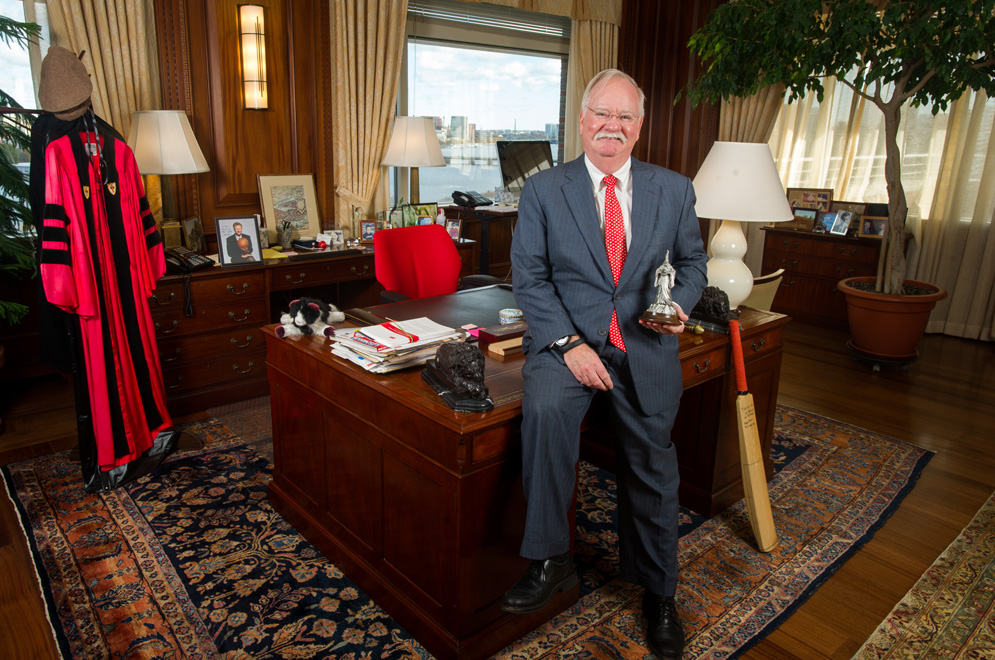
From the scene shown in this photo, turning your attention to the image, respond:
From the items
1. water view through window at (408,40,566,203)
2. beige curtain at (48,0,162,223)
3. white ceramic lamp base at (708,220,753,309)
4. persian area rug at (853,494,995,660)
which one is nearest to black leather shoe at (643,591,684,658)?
persian area rug at (853,494,995,660)

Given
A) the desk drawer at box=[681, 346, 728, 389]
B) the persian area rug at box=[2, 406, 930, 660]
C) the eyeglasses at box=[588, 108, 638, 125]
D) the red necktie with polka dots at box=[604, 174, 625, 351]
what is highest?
the eyeglasses at box=[588, 108, 638, 125]

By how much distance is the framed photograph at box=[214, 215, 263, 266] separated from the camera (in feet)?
13.0

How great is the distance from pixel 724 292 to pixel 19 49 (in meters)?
4.15

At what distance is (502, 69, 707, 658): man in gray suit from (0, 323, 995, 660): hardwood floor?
66 cm

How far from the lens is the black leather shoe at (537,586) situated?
202cm

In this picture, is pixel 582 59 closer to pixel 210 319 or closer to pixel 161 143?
pixel 161 143

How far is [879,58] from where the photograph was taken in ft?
13.7

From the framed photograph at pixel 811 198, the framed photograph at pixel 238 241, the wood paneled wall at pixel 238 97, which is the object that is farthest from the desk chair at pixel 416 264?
the framed photograph at pixel 811 198

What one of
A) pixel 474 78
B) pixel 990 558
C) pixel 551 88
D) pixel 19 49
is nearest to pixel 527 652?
pixel 990 558

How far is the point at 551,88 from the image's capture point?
668 cm

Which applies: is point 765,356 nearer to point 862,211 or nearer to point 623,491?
point 623,491

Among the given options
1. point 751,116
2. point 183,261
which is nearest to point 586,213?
point 183,261

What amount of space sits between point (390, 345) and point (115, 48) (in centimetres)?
296

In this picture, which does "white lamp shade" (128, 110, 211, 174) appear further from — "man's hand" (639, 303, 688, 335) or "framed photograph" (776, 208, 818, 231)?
"framed photograph" (776, 208, 818, 231)
